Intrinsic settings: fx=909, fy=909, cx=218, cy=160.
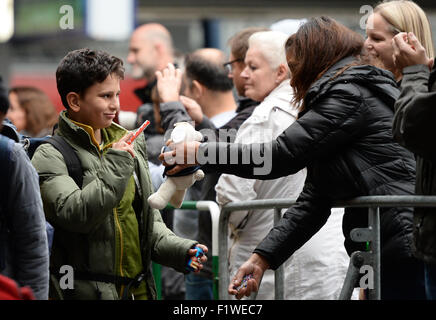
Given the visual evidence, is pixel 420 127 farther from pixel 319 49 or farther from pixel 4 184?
pixel 4 184

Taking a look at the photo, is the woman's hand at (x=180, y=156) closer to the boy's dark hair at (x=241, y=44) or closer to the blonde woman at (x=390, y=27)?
the blonde woman at (x=390, y=27)

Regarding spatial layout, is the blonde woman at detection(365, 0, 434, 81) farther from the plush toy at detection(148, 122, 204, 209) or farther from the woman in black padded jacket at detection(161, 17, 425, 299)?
the plush toy at detection(148, 122, 204, 209)

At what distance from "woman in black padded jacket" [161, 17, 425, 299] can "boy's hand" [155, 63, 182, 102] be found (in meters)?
1.10

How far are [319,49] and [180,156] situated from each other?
0.93m

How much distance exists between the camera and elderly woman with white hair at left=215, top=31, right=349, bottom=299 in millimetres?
5016

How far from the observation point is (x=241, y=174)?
4242 millimetres

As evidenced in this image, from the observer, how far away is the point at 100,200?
12.5ft

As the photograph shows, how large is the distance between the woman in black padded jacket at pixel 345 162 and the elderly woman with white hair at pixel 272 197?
72 cm

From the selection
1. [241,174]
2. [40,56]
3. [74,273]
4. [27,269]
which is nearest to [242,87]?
[241,174]

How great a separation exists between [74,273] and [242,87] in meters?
2.42

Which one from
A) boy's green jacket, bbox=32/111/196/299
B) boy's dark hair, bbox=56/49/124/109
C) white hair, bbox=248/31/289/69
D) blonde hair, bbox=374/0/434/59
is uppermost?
blonde hair, bbox=374/0/434/59

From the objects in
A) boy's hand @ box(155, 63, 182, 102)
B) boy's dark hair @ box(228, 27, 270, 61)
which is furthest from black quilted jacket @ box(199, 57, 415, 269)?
boy's dark hair @ box(228, 27, 270, 61)

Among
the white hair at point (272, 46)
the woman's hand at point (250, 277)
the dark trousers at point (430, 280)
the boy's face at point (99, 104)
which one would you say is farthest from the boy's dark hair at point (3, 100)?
the white hair at point (272, 46)
